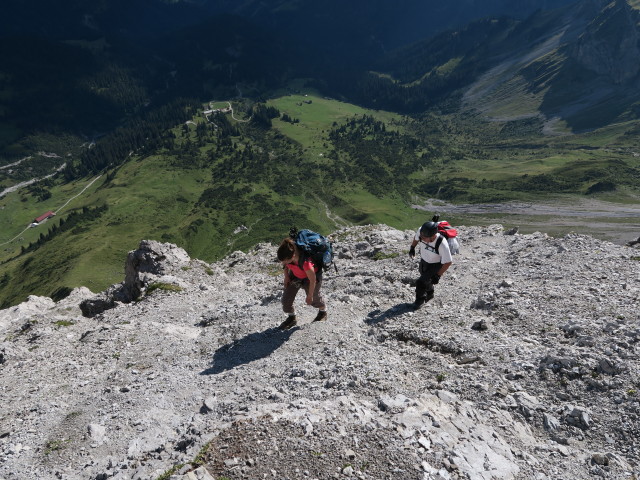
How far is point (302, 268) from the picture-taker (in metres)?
14.9

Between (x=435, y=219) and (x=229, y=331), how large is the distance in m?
11.5

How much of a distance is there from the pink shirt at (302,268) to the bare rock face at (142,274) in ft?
63.5

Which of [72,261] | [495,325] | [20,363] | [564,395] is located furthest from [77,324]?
[72,261]

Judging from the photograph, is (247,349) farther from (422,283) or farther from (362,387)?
(422,283)

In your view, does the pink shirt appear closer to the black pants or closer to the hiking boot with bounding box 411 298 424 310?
the black pants

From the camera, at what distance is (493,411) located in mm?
10945

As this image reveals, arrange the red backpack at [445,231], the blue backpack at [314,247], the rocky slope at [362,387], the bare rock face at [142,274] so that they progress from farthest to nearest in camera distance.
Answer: the bare rock face at [142,274] < the red backpack at [445,231] < the blue backpack at [314,247] < the rocky slope at [362,387]

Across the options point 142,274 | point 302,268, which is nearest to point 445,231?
point 302,268

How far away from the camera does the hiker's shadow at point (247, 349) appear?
15.2m

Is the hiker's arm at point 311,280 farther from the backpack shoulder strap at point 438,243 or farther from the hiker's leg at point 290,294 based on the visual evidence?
the backpack shoulder strap at point 438,243

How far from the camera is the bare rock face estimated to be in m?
33.3

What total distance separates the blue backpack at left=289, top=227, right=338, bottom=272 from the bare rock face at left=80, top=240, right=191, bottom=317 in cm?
1982

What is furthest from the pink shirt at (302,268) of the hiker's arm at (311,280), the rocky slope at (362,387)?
the rocky slope at (362,387)

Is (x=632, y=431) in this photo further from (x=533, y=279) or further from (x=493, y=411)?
(x=533, y=279)
